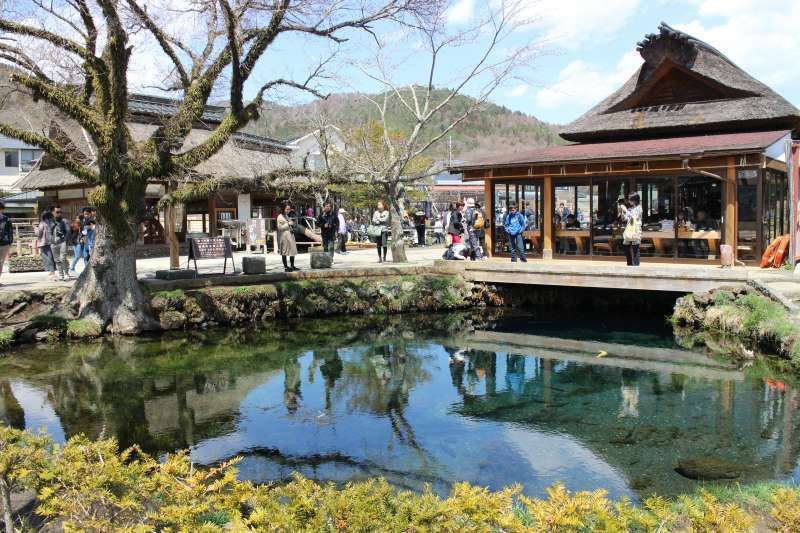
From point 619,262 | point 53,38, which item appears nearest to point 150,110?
point 53,38

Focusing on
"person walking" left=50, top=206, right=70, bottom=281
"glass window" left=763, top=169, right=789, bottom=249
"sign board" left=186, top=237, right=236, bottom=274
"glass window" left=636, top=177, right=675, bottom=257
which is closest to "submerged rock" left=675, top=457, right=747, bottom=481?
"glass window" left=636, top=177, right=675, bottom=257

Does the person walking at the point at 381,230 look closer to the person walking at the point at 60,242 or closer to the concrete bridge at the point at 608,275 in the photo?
the concrete bridge at the point at 608,275

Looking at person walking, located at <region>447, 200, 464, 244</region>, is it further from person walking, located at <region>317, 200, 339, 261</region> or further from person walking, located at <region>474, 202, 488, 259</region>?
person walking, located at <region>317, 200, 339, 261</region>

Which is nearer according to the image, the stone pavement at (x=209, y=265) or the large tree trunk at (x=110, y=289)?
the large tree trunk at (x=110, y=289)

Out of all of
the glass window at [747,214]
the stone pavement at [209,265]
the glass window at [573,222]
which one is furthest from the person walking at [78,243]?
the glass window at [747,214]

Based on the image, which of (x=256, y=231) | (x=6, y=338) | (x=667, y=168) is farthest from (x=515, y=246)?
(x=6, y=338)

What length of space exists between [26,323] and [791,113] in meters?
17.6

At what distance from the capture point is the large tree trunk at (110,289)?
13.3m

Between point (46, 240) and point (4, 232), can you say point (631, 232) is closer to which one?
point (46, 240)

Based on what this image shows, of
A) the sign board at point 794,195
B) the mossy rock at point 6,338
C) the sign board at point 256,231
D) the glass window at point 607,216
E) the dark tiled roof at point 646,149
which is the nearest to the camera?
the mossy rock at point 6,338

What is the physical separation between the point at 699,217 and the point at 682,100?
4.56 meters

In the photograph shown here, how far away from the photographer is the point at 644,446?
757cm

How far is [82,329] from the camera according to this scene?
13.0 m

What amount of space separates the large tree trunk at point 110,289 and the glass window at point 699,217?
12340 millimetres
